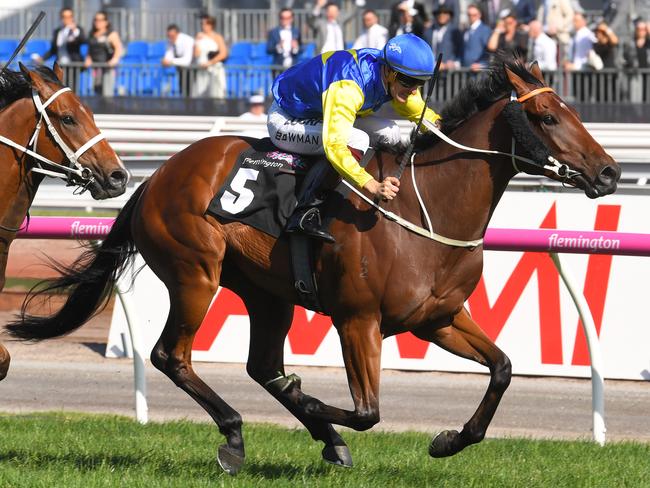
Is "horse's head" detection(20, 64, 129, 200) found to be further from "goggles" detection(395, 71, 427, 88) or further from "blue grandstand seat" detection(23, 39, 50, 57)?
"blue grandstand seat" detection(23, 39, 50, 57)

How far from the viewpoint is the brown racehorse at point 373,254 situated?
5.13 metres

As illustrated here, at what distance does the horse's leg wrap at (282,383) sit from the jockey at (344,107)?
87cm

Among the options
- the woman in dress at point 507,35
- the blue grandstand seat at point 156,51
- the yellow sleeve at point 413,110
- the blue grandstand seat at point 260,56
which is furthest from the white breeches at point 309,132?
the blue grandstand seat at point 156,51

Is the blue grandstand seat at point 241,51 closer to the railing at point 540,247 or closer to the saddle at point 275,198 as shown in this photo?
the railing at point 540,247

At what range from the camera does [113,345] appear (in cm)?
897

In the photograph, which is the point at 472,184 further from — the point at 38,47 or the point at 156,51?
the point at 38,47

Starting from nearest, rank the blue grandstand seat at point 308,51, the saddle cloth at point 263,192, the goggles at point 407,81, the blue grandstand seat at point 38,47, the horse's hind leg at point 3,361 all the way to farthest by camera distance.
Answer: the goggles at point 407,81, the saddle cloth at point 263,192, the horse's hind leg at point 3,361, the blue grandstand seat at point 308,51, the blue grandstand seat at point 38,47

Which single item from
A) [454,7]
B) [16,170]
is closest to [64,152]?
[16,170]

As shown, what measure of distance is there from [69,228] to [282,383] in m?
1.93

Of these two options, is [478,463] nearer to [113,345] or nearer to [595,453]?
[595,453]

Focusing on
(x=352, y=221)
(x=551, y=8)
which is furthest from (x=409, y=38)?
(x=551, y=8)

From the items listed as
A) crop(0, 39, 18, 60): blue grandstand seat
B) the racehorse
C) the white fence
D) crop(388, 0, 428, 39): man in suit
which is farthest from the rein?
crop(0, 39, 18, 60): blue grandstand seat

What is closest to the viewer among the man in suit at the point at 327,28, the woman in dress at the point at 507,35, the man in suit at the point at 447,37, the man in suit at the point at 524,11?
the woman in dress at the point at 507,35

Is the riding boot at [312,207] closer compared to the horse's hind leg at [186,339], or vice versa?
the riding boot at [312,207]
